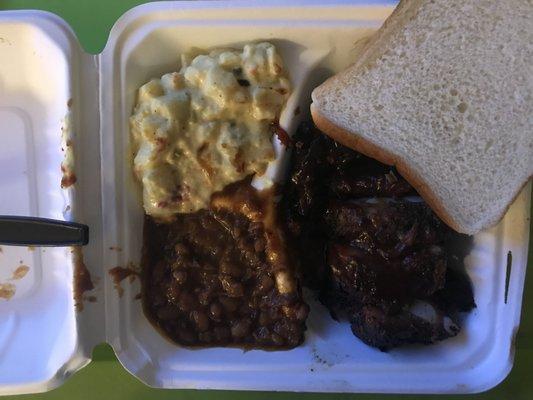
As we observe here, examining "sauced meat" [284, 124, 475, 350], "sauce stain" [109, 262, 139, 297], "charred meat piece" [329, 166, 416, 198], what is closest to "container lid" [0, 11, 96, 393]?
"sauce stain" [109, 262, 139, 297]

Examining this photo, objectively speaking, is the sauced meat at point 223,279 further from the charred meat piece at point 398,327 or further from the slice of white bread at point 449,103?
the slice of white bread at point 449,103

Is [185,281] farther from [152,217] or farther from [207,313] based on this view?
[152,217]

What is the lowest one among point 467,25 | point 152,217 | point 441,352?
point 441,352

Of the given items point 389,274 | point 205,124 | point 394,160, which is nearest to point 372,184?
point 394,160

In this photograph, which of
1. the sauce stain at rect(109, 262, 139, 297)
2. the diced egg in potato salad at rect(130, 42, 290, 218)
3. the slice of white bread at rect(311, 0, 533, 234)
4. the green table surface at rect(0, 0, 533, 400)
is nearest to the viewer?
the slice of white bread at rect(311, 0, 533, 234)

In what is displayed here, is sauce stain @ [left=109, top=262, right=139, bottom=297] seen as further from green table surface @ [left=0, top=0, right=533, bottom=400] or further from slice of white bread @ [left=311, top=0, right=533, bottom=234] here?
slice of white bread @ [left=311, top=0, right=533, bottom=234]

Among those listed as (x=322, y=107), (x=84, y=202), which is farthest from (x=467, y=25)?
(x=84, y=202)

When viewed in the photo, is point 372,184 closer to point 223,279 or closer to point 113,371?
point 223,279
